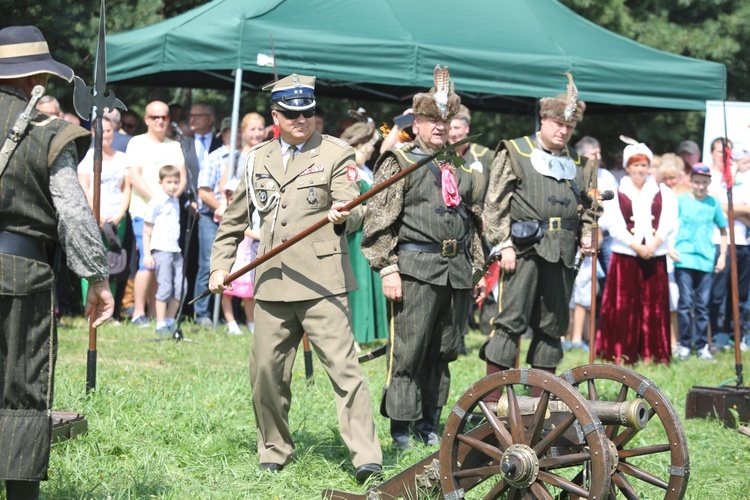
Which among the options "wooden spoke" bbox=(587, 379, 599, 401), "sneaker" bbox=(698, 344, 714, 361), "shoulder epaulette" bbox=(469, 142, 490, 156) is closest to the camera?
"wooden spoke" bbox=(587, 379, 599, 401)

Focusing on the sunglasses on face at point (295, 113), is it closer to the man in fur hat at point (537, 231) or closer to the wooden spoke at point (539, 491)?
the man in fur hat at point (537, 231)

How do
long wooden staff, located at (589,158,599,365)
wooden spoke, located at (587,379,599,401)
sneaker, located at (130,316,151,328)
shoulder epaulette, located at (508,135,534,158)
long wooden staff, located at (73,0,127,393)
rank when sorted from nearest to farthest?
wooden spoke, located at (587,379,599,401)
long wooden staff, located at (73,0,127,393)
long wooden staff, located at (589,158,599,365)
shoulder epaulette, located at (508,135,534,158)
sneaker, located at (130,316,151,328)

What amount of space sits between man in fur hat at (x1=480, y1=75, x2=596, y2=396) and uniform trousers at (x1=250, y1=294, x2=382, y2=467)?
1940 millimetres

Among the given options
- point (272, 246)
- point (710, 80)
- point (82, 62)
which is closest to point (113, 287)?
point (82, 62)

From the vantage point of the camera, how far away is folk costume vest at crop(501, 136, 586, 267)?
7.30 meters

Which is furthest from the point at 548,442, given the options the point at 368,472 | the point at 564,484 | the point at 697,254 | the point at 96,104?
the point at 697,254

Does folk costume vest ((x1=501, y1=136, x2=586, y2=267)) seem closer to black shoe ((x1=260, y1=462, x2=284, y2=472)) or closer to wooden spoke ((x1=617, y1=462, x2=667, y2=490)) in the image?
black shoe ((x1=260, y1=462, x2=284, y2=472))

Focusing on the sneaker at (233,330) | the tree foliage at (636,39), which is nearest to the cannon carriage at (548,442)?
the sneaker at (233,330)

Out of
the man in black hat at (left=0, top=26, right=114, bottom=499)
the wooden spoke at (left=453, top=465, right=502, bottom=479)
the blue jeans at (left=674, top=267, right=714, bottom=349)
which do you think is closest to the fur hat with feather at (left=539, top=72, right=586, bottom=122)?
the wooden spoke at (left=453, top=465, right=502, bottom=479)

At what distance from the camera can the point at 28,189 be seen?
4.30 metres

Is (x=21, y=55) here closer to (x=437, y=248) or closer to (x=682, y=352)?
(x=437, y=248)

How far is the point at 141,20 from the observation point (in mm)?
15031

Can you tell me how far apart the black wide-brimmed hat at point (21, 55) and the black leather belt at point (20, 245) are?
2.02 ft

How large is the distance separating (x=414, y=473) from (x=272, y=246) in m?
1.46
